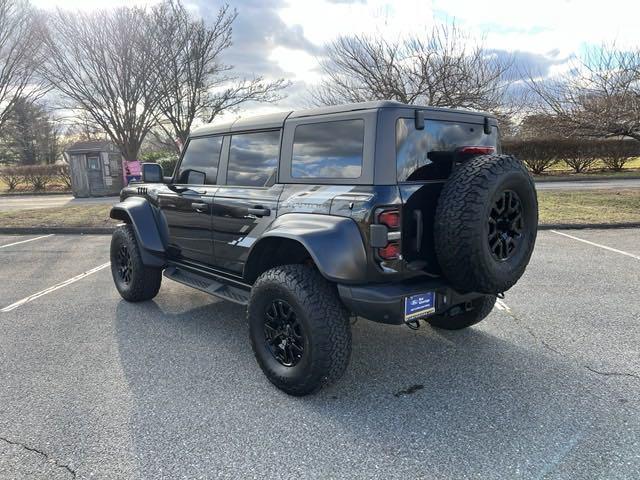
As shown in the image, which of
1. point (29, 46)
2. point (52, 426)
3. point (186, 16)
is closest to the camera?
point (52, 426)

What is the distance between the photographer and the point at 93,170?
65.6 ft

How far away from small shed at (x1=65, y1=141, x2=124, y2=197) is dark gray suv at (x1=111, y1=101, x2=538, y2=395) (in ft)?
61.8

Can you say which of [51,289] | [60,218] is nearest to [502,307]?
[51,289]

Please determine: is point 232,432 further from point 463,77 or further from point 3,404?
point 463,77

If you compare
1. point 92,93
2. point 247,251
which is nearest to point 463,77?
point 92,93

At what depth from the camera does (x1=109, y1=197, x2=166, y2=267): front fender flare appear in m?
4.43

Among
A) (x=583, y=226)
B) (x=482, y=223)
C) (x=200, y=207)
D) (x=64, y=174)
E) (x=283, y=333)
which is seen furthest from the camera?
(x=64, y=174)

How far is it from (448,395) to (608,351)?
1446 mm

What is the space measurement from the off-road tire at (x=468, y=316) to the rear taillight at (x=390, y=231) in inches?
42.4

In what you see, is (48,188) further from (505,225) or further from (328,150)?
(505,225)

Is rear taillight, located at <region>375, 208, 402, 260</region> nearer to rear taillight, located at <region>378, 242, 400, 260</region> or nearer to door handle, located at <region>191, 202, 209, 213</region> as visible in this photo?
rear taillight, located at <region>378, 242, 400, 260</region>

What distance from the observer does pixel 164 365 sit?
3336 mm

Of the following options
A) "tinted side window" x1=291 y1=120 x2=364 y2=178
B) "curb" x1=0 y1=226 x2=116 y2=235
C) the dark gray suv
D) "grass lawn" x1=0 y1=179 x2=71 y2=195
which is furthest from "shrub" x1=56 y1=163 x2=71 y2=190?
"tinted side window" x1=291 y1=120 x2=364 y2=178

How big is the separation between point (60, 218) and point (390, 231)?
1106 cm
